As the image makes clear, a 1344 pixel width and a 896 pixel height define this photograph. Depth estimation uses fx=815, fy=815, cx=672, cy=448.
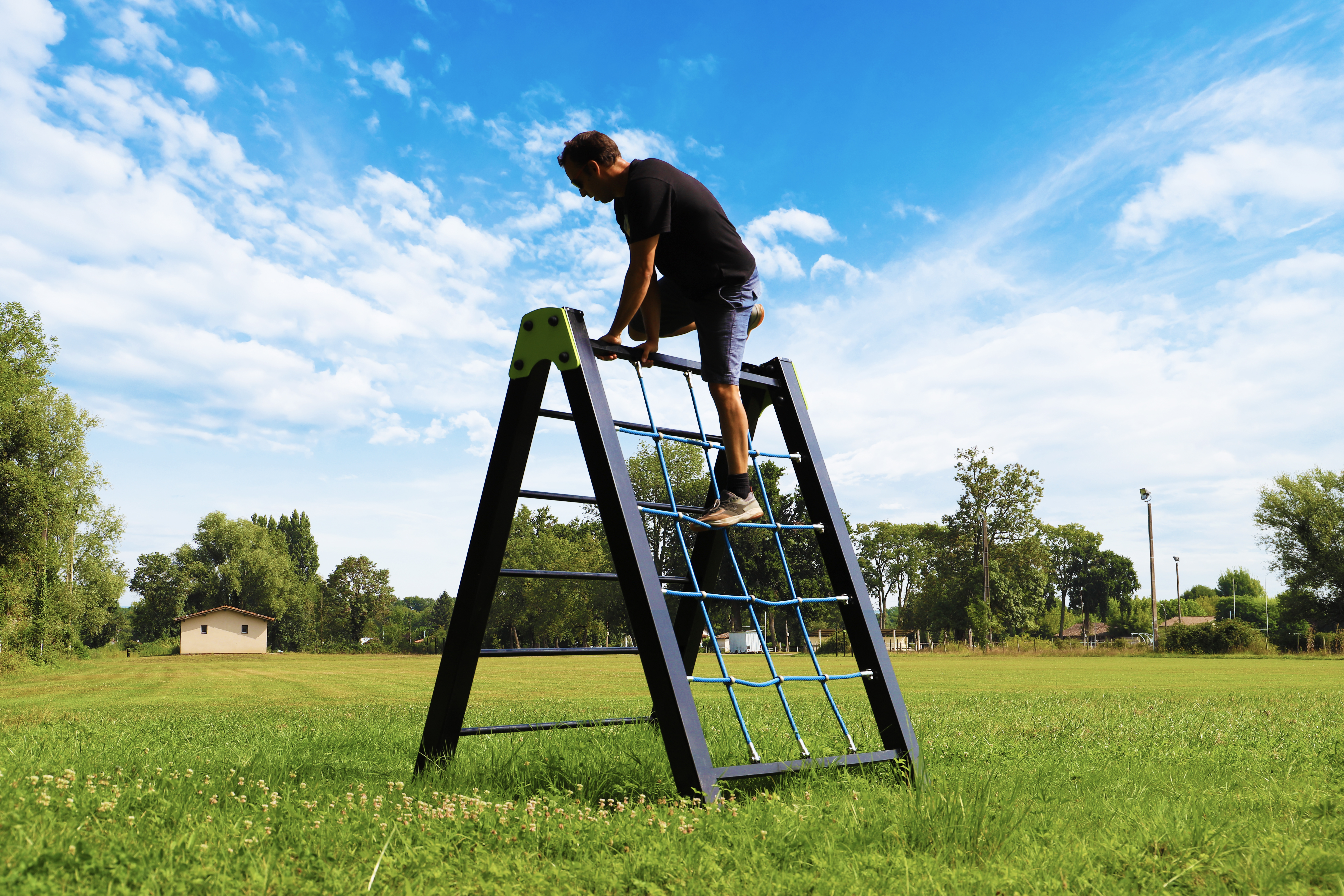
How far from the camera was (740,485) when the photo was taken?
3.82 m

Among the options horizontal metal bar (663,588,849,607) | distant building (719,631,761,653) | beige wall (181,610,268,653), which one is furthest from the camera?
distant building (719,631,761,653)

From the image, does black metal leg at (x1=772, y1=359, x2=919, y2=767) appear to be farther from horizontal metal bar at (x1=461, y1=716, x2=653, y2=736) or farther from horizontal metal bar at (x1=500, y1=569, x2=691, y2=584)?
horizontal metal bar at (x1=461, y1=716, x2=653, y2=736)

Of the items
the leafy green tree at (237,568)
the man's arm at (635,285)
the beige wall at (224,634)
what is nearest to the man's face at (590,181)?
the man's arm at (635,285)

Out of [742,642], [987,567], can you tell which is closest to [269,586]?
[742,642]

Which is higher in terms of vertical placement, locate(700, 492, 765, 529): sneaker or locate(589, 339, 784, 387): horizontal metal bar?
locate(589, 339, 784, 387): horizontal metal bar

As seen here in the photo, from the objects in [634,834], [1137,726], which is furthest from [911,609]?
[634,834]

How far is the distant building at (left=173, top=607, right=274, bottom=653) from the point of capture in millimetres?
62281

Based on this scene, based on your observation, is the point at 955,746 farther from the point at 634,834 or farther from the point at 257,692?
the point at 257,692

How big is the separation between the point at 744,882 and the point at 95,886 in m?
1.67

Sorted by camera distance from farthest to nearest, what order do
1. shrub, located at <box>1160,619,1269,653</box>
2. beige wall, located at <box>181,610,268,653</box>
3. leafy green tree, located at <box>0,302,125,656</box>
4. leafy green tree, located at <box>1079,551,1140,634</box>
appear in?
leafy green tree, located at <box>1079,551,1140,634</box>
beige wall, located at <box>181,610,268,653</box>
shrub, located at <box>1160,619,1269,653</box>
leafy green tree, located at <box>0,302,125,656</box>

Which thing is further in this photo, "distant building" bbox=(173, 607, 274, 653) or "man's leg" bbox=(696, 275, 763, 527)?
"distant building" bbox=(173, 607, 274, 653)

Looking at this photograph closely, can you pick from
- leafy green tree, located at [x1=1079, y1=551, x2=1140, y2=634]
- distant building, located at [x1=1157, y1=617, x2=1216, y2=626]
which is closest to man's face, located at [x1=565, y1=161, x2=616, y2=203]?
distant building, located at [x1=1157, y1=617, x2=1216, y2=626]

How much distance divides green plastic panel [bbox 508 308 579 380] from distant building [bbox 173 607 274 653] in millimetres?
68823

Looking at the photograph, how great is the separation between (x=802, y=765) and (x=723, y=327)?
1.90m
